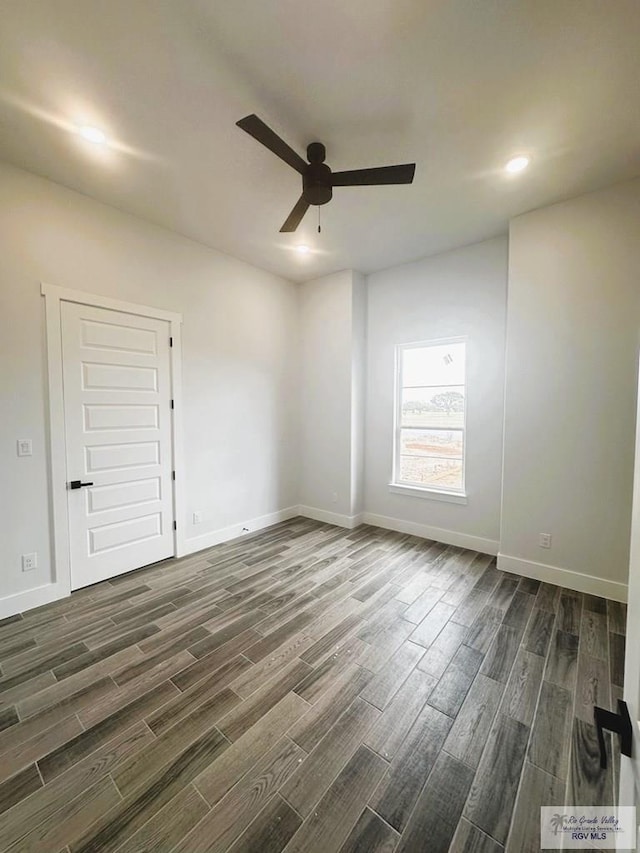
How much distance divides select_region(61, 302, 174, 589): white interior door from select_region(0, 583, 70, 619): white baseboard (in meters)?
0.10

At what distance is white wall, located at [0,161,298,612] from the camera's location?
2477 mm

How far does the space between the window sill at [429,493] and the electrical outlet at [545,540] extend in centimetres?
80

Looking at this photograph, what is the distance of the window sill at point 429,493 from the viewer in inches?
147

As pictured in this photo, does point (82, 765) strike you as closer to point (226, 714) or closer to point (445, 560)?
point (226, 714)

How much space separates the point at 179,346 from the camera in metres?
3.41

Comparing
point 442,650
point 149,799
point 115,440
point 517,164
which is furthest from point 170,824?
point 517,164

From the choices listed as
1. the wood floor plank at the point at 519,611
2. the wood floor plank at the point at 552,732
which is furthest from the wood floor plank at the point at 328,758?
the wood floor plank at the point at 519,611

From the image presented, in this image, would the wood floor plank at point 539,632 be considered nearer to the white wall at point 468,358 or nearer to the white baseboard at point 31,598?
the white wall at point 468,358

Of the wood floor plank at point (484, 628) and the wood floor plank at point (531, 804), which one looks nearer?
the wood floor plank at point (531, 804)

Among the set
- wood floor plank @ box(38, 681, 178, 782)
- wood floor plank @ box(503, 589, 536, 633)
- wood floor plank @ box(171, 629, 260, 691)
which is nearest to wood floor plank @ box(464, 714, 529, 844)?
wood floor plank @ box(503, 589, 536, 633)

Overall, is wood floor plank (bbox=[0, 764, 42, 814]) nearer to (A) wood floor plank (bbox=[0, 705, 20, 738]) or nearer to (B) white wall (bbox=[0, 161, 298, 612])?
(A) wood floor plank (bbox=[0, 705, 20, 738])

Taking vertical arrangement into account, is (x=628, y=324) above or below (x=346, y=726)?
above

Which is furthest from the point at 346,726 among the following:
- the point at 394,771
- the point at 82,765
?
the point at 82,765

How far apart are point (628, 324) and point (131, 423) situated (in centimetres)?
418
